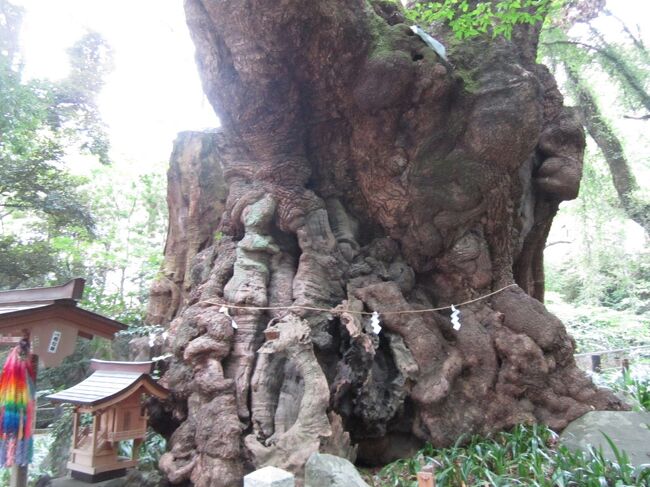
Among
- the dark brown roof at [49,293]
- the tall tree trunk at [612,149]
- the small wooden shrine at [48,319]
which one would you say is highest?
the tall tree trunk at [612,149]

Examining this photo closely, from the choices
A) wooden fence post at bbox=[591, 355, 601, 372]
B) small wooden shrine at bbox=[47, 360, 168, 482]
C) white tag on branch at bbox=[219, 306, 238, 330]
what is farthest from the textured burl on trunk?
wooden fence post at bbox=[591, 355, 601, 372]

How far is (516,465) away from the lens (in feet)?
12.5

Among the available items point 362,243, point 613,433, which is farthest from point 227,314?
point 613,433

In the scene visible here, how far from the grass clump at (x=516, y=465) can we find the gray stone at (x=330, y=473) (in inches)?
39.1

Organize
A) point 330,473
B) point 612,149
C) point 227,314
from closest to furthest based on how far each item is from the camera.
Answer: point 330,473
point 227,314
point 612,149

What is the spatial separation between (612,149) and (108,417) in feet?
39.5

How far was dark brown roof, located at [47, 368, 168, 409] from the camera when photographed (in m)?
3.50

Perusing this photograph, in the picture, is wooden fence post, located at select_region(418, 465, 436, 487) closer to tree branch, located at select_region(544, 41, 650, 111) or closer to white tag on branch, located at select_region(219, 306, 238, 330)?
white tag on branch, located at select_region(219, 306, 238, 330)

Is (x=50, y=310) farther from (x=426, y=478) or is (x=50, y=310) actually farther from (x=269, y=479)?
(x=426, y=478)

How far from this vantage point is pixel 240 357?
4289 millimetres

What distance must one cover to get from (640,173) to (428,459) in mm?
13404

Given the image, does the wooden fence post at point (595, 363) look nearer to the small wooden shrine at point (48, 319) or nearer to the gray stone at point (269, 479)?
the gray stone at point (269, 479)

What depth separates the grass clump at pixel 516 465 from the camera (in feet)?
11.2

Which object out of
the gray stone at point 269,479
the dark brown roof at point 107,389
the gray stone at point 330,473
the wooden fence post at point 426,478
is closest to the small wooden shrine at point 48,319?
the dark brown roof at point 107,389
